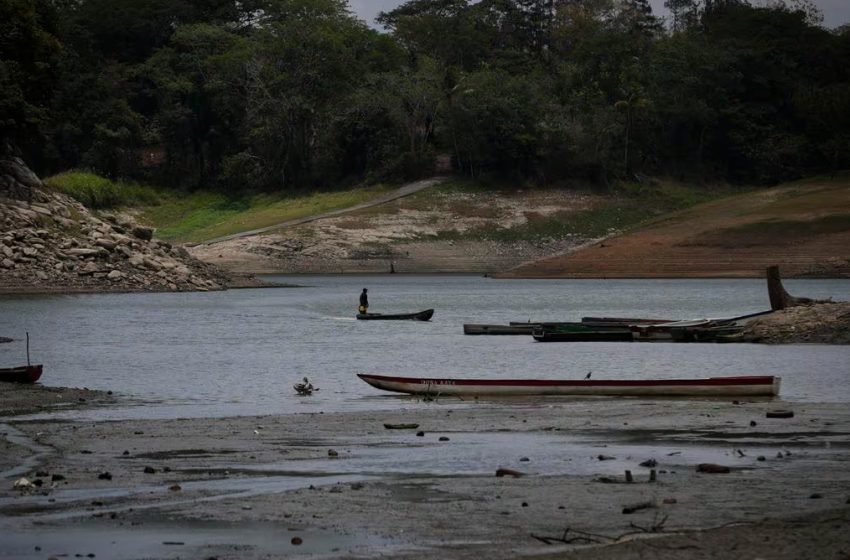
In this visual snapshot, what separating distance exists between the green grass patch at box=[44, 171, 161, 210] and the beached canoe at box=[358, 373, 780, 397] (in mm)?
86454

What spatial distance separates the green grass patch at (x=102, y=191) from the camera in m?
A: 117

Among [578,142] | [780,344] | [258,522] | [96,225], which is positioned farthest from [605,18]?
[258,522]

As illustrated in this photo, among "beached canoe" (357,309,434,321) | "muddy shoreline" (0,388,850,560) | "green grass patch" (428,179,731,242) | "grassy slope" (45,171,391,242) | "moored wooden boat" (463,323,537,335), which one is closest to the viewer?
"muddy shoreline" (0,388,850,560)

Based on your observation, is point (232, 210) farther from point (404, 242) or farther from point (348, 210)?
point (404, 242)

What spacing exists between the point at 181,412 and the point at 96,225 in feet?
183

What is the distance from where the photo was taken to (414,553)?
14.0m

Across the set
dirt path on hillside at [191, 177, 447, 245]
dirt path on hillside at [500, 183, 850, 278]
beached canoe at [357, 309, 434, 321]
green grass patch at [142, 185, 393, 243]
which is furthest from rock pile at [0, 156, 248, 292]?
dirt path on hillside at [500, 183, 850, 278]

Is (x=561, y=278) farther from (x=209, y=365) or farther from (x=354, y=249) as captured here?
(x=209, y=365)

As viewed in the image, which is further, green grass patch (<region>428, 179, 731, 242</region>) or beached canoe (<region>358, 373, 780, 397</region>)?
green grass patch (<region>428, 179, 731, 242</region>)

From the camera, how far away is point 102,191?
397ft

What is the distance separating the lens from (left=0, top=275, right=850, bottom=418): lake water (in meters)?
33.9

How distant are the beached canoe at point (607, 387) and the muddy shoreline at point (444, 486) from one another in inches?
91.3

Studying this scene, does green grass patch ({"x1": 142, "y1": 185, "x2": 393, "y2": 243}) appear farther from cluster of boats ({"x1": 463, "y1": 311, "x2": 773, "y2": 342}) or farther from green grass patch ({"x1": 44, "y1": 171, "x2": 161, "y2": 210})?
cluster of boats ({"x1": 463, "y1": 311, "x2": 773, "y2": 342})

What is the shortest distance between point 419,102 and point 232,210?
19.2 metres
